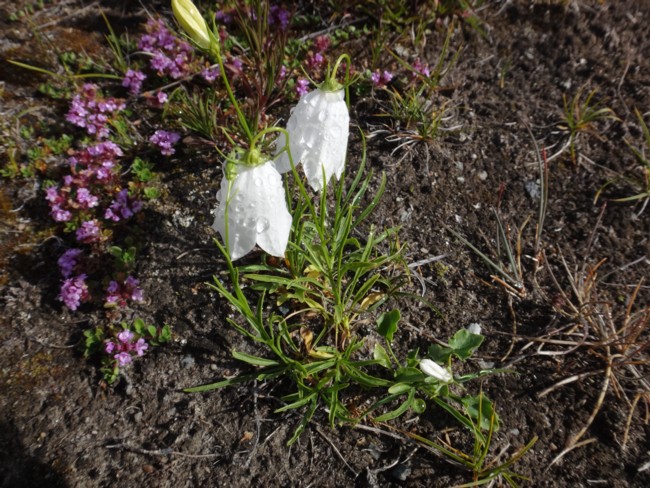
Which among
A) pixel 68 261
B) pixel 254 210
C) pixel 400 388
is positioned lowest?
pixel 400 388

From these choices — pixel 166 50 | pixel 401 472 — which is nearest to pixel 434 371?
pixel 401 472

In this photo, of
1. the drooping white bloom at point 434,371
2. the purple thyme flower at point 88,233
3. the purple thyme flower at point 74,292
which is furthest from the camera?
the purple thyme flower at point 88,233

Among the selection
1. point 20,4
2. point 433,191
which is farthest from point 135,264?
point 20,4

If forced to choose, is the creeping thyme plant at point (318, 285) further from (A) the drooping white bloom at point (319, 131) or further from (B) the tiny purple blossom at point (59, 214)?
(B) the tiny purple blossom at point (59, 214)

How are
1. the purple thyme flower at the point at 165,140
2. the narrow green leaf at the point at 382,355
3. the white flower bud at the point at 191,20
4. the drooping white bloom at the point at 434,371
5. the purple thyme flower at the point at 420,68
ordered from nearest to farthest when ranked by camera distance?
the white flower bud at the point at 191,20 < the drooping white bloom at the point at 434,371 < the narrow green leaf at the point at 382,355 < the purple thyme flower at the point at 165,140 < the purple thyme flower at the point at 420,68

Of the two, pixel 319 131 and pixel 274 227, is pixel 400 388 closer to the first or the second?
pixel 274 227

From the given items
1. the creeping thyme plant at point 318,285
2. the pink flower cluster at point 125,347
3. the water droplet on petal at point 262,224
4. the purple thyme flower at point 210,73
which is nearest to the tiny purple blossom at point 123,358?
the pink flower cluster at point 125,347

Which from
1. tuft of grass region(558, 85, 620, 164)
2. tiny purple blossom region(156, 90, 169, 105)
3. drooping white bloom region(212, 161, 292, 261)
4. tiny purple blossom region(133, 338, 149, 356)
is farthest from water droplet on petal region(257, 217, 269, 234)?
tuft of grass region(558, 85, 620, 164)
